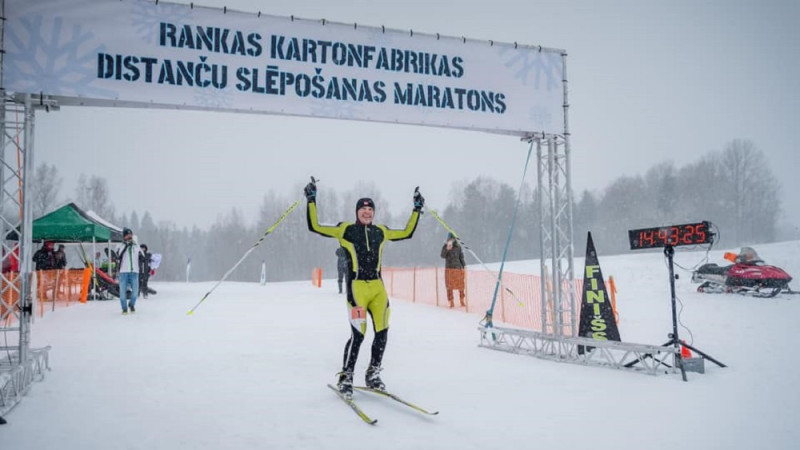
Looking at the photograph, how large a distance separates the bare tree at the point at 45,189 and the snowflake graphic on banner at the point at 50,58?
175 feet

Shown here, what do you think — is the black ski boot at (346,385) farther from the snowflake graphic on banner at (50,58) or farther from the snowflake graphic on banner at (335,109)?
the snowflake graphic on banner at (50,58)

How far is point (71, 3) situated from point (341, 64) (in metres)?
3.59

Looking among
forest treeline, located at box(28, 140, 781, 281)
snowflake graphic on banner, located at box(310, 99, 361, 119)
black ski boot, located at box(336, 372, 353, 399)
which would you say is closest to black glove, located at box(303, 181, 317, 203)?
black ski boot, located at box(336, 372, 353, 399)

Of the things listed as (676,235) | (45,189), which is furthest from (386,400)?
(45,189)

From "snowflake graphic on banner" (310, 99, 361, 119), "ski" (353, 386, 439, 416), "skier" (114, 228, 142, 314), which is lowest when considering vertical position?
"ski" (353, 386, 439, 416)

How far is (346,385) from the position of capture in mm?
5305

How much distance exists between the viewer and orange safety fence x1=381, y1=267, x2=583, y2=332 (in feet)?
Result: 42.1

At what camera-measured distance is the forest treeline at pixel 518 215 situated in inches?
2491

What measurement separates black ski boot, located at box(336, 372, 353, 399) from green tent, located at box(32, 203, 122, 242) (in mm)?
14873

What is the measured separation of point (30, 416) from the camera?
4723 mm

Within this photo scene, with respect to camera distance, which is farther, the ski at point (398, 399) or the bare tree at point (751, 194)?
the bare tree at point (751, 194)

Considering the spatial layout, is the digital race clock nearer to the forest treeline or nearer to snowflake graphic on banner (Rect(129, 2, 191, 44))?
snowflake graphic on banner (Rect(129, 2, 191, 44))

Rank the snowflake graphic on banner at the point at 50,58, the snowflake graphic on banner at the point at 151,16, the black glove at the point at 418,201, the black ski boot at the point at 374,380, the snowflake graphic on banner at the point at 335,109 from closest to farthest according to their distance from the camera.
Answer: the black ski boot at the point at 374,380
the black glove at the point at 418,201
the snowflake graphic on banner at the point at 50,58
the snowflake graphic on banner at the point at 151,16
the snowflake graphic on banner at the point at 335,109

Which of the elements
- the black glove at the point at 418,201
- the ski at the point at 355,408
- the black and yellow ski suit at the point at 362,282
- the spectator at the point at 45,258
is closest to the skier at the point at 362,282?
the black and yellow ski suit at the point at 362,282
